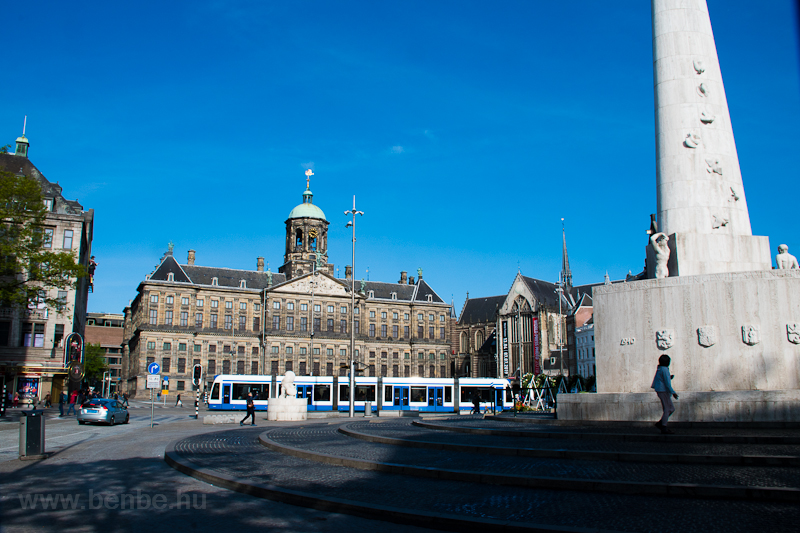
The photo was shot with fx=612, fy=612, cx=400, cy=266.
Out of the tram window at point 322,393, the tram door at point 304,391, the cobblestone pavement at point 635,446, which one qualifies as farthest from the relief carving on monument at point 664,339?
the tram window at point 322,393

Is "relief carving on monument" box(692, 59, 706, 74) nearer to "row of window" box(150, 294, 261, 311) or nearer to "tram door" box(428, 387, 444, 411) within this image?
"tram door" box(428, 387, 444, 411)

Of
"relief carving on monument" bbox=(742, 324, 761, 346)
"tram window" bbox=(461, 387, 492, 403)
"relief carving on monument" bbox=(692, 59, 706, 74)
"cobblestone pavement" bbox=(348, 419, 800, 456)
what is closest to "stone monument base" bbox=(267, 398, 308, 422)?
"cobblestone pavement" bbox=(348, 419, 800, 456)

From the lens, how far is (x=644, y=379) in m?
12.0

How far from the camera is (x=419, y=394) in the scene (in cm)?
4234

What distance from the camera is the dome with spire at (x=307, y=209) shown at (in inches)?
3649

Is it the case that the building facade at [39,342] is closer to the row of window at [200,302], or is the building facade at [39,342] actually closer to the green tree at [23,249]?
the green tree at [23,249]

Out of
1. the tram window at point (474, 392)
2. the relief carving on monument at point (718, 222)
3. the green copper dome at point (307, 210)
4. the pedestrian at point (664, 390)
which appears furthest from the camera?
the green copper dome at point (307, 210)

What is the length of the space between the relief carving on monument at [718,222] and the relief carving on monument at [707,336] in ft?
7.51

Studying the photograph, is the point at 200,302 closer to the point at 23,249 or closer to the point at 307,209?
the point at 307,209

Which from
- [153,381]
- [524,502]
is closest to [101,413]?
[153,381]

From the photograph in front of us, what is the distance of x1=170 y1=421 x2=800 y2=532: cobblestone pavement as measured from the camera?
18.2ft

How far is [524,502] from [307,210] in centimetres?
8864

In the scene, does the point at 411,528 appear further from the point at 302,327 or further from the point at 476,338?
the point at 476,338

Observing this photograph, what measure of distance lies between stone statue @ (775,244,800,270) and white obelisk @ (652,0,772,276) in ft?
0.87
